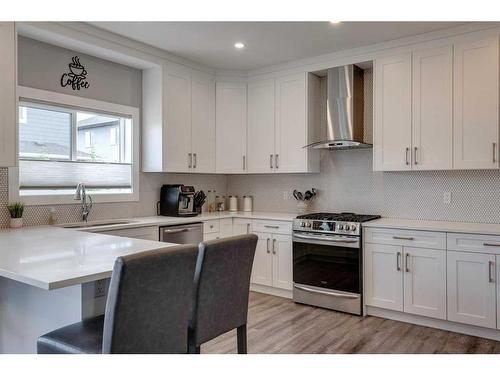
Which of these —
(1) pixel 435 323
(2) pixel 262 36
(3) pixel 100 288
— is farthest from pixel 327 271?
(3) pixel 100 288

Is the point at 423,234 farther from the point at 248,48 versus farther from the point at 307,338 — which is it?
the point at 248,48

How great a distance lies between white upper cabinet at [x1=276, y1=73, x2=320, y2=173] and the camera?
4473mm

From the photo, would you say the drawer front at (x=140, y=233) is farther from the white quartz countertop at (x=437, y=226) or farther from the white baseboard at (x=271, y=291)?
the white quartz countertop at (x=437, y=226)

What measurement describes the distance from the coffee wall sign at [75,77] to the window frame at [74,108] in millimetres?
118

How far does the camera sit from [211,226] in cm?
446

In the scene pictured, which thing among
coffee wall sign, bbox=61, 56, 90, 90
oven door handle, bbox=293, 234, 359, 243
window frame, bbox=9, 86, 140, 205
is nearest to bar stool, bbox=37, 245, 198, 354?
window frame, bbox=9, 86, 140, 205

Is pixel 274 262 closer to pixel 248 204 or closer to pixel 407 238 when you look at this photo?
pixel 248 204

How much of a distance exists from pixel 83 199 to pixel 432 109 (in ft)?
11.0

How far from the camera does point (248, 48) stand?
13.5 feet

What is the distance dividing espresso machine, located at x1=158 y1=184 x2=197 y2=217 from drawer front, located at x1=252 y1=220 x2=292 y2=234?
2.34ft

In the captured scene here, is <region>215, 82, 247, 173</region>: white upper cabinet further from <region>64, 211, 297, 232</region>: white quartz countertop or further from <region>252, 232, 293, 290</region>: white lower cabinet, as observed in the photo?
<region>252, 232, 293, 290</region>: white lower cabinet

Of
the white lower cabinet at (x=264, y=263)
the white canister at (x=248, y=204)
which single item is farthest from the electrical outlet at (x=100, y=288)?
the white canister at (x=248, y=204)

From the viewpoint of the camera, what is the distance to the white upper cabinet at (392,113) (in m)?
3.80

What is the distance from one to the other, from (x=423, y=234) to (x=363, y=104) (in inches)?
63.8
